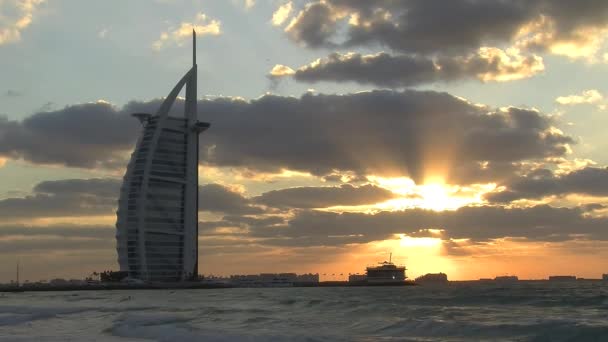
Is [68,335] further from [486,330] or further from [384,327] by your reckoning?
[486,330]

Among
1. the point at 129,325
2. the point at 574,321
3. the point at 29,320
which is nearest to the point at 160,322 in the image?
the point at 129,325

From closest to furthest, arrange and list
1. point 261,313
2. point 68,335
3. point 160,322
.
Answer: point 68,335 → point 160,322 → point 261,313

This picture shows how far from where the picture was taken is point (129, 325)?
6106 cm

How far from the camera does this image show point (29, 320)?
72.6 meters

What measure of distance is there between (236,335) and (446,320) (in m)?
17.2

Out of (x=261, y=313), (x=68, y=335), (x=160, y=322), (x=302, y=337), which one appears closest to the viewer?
(x=302, y=337)

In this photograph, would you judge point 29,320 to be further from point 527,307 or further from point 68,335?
point 527,307

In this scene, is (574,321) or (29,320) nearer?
(574,321)

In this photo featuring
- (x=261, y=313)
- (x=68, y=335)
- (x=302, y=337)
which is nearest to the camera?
(x=302, y=337)

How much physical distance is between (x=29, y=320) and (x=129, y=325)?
58.3ft

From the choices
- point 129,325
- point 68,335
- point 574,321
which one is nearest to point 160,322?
point 129,325

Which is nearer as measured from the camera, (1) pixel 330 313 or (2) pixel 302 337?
(2) pixel 302 337

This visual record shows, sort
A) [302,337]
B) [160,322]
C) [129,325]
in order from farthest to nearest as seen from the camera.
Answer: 1. [160,322]
2. [129,325]
3. [302,337]

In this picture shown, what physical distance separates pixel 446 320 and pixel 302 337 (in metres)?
13.7
